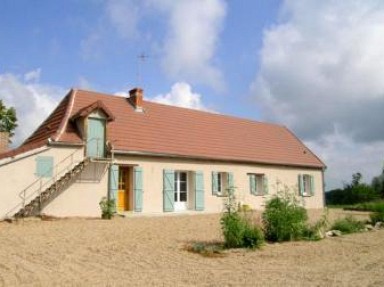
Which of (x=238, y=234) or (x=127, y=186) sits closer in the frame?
(x=238, y=234)

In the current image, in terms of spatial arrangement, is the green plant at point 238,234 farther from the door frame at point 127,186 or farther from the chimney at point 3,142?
the chimney at point 3,142

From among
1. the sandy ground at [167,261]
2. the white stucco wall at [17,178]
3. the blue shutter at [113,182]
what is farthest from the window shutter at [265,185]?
the sandy ground at [167,261]

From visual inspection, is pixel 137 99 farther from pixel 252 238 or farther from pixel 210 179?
pixel 252 238

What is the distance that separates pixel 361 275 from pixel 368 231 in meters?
6.30

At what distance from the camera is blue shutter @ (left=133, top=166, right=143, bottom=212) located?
19578mm

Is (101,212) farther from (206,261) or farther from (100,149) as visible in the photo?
(206,261)

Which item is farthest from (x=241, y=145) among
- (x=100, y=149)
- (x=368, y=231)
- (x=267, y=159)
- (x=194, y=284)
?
(x=194, y=284)

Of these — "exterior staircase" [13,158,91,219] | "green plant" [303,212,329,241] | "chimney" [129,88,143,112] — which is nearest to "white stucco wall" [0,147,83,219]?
"exterior staircase" [13,158,91,219]

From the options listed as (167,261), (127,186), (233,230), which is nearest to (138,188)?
(127,186)

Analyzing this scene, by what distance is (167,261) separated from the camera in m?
9.29

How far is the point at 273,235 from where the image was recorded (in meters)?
11.7

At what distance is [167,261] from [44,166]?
9.50 meters

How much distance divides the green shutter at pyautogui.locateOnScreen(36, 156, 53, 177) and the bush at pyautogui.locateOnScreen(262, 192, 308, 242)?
8909mm

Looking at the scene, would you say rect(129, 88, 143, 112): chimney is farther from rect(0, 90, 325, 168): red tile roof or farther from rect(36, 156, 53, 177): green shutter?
rect(36, 156, 53, 177): green shutter
